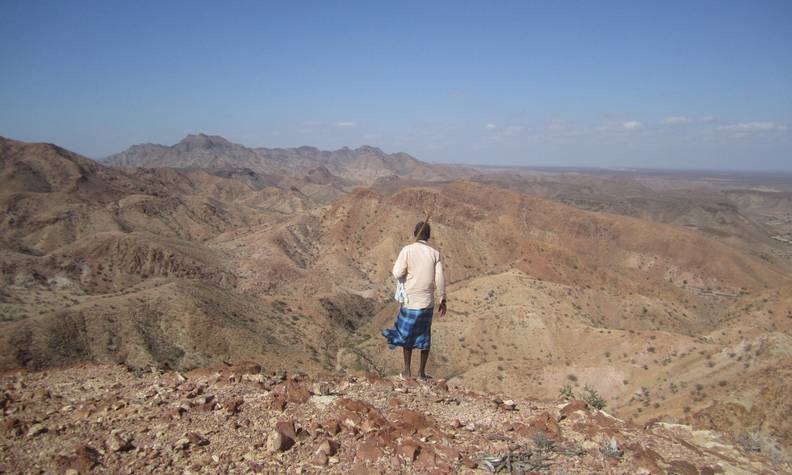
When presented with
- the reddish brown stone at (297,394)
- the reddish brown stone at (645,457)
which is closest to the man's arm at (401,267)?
the reddish brown stone at (297,394)

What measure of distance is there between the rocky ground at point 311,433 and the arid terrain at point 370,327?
0.04 m

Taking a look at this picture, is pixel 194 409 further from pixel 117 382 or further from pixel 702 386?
pixel 702 386

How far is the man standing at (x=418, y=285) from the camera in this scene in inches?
251

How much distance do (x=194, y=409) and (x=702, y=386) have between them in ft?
60.7

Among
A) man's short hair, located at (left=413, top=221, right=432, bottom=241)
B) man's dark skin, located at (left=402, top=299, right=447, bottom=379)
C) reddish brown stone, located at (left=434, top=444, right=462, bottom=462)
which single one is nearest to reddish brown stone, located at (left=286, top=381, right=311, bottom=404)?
man's dark skin, located at (left=402, top=299, right=447, bottom=379)

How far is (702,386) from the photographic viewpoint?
56.0 ft

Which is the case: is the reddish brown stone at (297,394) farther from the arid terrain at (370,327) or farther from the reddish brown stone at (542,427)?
the reddish brown stone at (542,427)

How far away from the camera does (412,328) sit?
21.5 ft

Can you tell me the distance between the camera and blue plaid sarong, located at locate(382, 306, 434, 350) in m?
6.52

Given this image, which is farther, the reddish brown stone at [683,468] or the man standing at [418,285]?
the man standing at [418,285]

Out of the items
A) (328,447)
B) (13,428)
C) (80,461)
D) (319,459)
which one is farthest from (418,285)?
(13,428)

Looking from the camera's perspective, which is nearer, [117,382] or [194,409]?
[194,409]

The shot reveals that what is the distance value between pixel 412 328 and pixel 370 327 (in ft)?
97.9

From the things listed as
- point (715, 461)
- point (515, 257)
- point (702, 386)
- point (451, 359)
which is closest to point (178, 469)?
point (715, 461)
